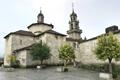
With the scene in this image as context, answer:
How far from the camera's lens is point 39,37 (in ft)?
130

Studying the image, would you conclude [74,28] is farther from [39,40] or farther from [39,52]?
[39,52]

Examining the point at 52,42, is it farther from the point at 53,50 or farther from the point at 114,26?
the point at 114,26

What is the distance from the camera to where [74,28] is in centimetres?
5984

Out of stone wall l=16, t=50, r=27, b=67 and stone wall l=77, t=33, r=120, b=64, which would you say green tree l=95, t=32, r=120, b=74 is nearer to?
stone wall l=77, t=33, r=120, b=64

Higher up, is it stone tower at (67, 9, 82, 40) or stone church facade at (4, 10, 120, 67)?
stone tower at (67, 9, 82, 40)

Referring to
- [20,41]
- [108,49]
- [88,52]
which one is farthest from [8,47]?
[108,49]

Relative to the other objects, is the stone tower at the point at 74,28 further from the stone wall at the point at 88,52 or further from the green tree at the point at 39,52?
the green tree at the point at 39,52

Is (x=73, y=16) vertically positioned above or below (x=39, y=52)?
above

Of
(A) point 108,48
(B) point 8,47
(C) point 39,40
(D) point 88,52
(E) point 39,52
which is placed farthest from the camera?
(B) point 8,47

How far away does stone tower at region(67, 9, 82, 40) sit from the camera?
59156 mm

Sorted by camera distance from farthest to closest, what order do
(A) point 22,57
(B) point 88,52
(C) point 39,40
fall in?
1. (C) point 39,40
2. (A) point 22,57
3. (B) point 88,52

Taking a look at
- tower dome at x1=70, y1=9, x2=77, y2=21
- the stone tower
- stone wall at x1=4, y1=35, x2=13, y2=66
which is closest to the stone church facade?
stone wall at x1=4, y1=35, x2=13, y2=66

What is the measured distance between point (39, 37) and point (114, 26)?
18804 millimetres

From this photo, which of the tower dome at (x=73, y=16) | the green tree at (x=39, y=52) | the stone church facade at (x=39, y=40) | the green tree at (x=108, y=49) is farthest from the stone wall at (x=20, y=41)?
the tower dome at (x=73, y=16)
